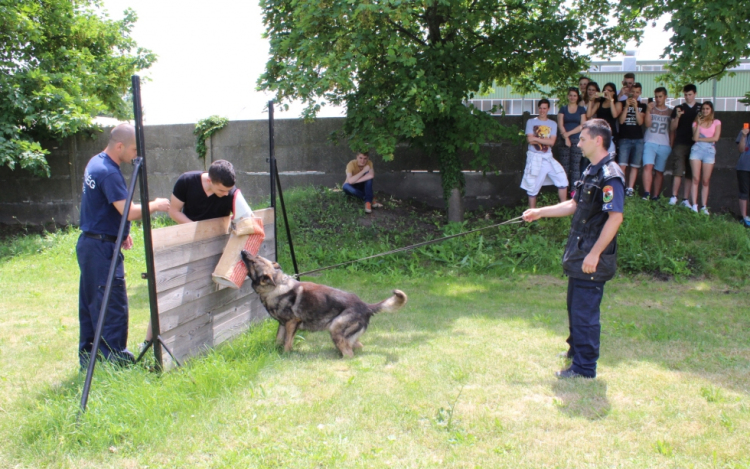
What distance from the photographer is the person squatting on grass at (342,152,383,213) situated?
10.3 meters

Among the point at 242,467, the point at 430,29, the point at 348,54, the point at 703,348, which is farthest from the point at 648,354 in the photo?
the point at 430,29

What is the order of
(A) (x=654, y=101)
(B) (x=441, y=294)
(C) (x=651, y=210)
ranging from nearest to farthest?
(B) (x=441, y=294)
(C) (x=651, y=210)
(A) (x=654, y=101)

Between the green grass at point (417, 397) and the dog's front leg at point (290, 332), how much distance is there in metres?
0.10

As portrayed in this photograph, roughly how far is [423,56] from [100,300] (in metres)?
6.62

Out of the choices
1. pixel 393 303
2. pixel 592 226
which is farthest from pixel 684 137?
pixel 393 303

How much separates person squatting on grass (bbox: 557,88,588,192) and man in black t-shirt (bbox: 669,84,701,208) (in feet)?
5.58

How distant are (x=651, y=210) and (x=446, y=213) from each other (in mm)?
3599

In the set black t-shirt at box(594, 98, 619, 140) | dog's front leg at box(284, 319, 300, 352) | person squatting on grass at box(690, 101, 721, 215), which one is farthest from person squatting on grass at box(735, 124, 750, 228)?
dog's front leg at box(284, 319, 300, 352)

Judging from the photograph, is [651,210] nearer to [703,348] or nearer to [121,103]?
[703,348]

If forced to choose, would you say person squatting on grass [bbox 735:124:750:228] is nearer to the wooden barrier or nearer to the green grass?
the green grass

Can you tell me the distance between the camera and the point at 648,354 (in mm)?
5207

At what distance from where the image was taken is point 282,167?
38.3ft

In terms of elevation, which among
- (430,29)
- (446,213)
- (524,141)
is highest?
(430,29)

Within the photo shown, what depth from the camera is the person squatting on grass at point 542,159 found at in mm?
9656
